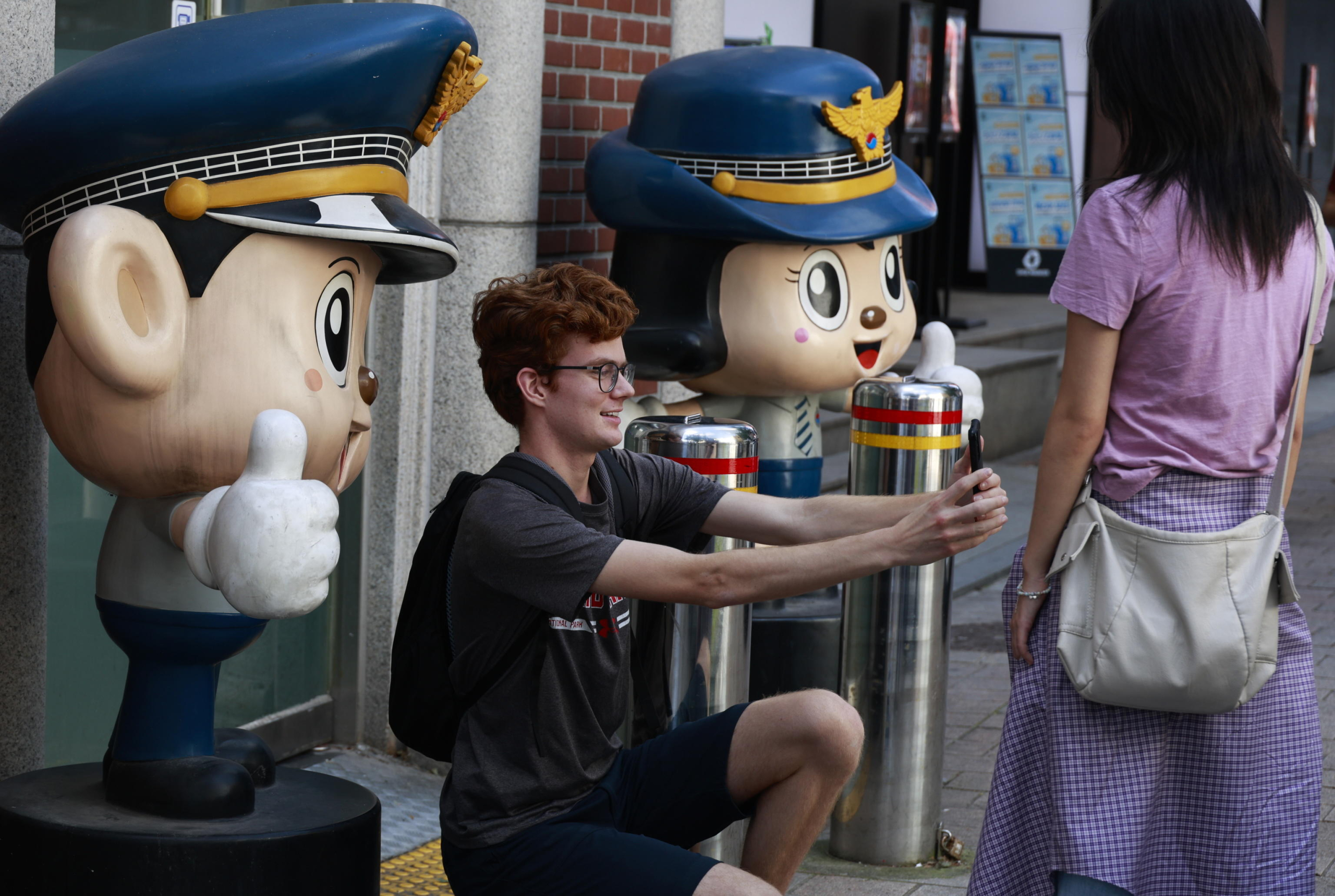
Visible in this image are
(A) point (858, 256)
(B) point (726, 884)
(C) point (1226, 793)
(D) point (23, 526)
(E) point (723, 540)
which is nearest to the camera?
(B) point (726, 884)

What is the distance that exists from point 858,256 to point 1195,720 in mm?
1835

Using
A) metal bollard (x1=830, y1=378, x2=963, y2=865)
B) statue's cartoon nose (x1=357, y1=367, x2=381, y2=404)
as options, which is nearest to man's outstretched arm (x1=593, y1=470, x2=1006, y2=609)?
statue's cartoon nose (x1=357, y1=367, x2=381, y2=404)

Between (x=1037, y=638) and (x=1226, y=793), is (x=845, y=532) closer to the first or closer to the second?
(x=1037, y=638)

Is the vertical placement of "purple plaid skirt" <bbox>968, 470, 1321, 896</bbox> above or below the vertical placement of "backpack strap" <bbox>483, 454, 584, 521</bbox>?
below

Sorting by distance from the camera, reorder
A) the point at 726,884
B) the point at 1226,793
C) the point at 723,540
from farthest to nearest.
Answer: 1. the point at 723,540
2. the point at 1226,793
3. the point at 726,884

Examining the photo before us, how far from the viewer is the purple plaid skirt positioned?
113 inches

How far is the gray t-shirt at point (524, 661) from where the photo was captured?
9.09 feet

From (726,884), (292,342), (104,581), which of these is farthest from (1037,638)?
(104,581)

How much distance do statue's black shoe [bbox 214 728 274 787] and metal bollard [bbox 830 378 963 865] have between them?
1551 mm

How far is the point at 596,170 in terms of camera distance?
447 centimetres

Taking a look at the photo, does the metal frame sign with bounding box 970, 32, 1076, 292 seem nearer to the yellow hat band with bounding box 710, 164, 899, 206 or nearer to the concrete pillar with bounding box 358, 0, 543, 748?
the concrete pillar with bounding box 358, 0, 543, 748

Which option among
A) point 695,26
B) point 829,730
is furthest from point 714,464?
point 695,26

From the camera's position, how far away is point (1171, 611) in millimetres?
2775

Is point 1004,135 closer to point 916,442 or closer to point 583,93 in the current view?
point 583,93
